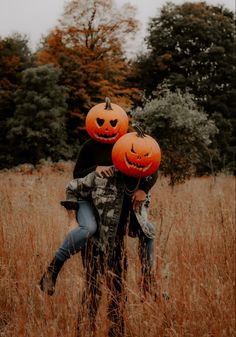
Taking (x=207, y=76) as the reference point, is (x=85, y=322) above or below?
below

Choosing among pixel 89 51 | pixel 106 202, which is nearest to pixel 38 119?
pixel 89 51

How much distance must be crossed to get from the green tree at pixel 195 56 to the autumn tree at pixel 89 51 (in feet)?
12.3

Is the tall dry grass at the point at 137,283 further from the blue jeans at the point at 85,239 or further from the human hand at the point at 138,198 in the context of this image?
the human hand at the point at 138,198

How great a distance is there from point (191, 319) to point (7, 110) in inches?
744

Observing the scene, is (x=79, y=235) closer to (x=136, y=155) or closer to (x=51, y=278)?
(x=51, y=278)

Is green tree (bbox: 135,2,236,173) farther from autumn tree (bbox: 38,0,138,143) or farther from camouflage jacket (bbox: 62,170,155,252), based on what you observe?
camouflage jacket (bbox: 62,170,155,252)

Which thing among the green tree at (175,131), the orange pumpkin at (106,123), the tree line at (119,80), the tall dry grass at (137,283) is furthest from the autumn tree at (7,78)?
the orange pumpkin at (106,123)

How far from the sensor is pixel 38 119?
18266 millimetres

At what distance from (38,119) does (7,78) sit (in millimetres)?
3794

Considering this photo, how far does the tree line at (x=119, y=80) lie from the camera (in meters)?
11.3

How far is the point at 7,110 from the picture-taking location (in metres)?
20.3

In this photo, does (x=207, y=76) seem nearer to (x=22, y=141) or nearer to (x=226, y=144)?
(x=226, y=144)

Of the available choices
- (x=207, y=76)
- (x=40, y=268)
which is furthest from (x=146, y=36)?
(x=40, y=268)

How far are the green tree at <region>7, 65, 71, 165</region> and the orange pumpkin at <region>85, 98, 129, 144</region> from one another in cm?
1518
